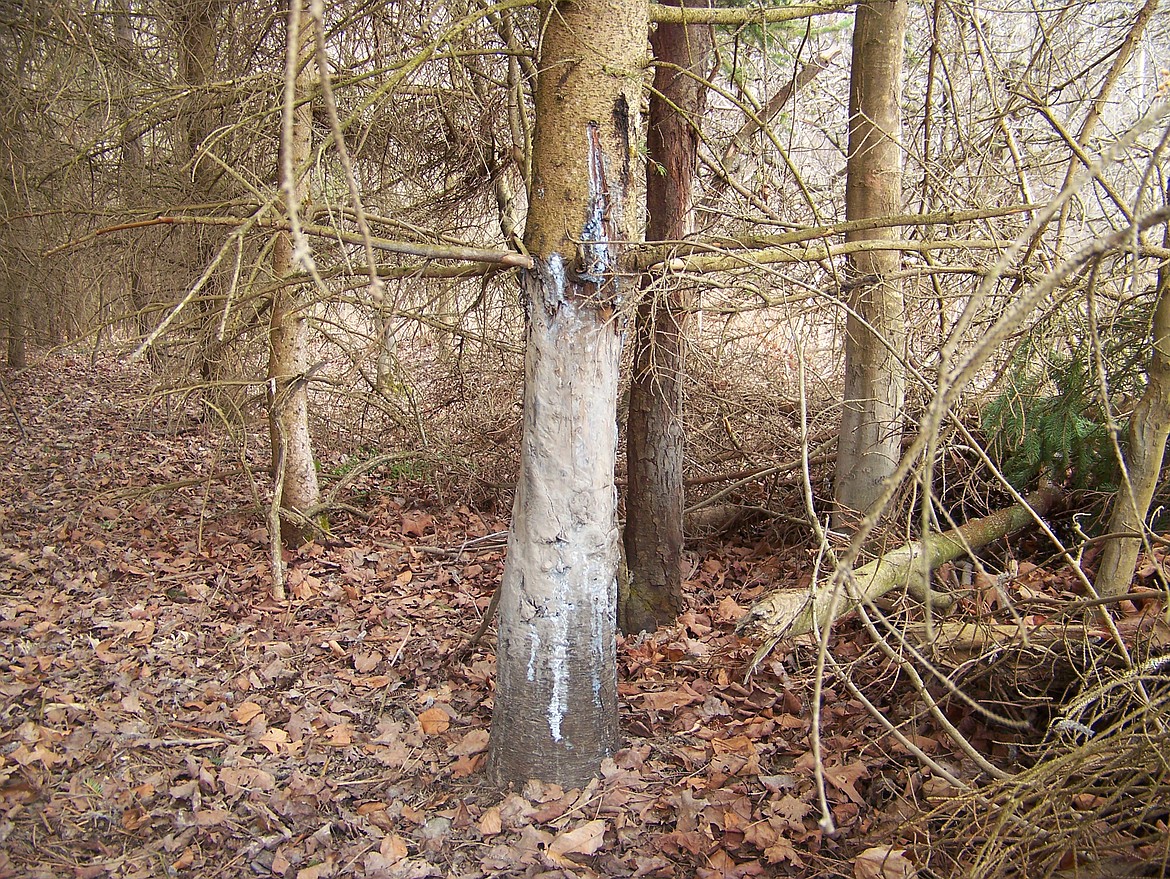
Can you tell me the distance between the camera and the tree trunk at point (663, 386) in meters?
4.49

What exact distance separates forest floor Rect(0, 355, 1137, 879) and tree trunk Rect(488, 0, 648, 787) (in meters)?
0.42

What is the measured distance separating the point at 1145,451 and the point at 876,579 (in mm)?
1199

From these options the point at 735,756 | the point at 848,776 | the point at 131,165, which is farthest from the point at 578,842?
the point at 131,165

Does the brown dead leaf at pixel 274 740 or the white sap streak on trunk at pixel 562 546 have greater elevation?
the white sap streak on trunk at pixel 562 546

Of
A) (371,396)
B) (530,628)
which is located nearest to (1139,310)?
(530,628)

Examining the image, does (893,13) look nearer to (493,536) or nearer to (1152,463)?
(1152,463)

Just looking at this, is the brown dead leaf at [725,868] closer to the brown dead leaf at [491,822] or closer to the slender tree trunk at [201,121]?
the brown dead leaf at [491,822]

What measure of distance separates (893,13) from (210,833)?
5054 mm

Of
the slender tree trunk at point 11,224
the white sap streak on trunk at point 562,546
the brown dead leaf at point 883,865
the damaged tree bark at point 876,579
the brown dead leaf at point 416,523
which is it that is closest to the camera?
the brown dead leaf at point 883,865

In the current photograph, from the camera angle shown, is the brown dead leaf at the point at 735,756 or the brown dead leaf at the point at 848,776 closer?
the brown dead leaf at the point at 848,776

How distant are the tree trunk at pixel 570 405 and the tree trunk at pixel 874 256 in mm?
1444

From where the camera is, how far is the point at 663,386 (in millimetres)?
4703

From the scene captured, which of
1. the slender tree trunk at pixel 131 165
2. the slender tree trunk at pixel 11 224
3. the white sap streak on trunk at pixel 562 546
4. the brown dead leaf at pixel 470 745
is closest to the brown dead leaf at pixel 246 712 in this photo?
the brown dead leaf at pixel 470 745

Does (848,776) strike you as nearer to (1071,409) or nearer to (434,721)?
(434,721)
